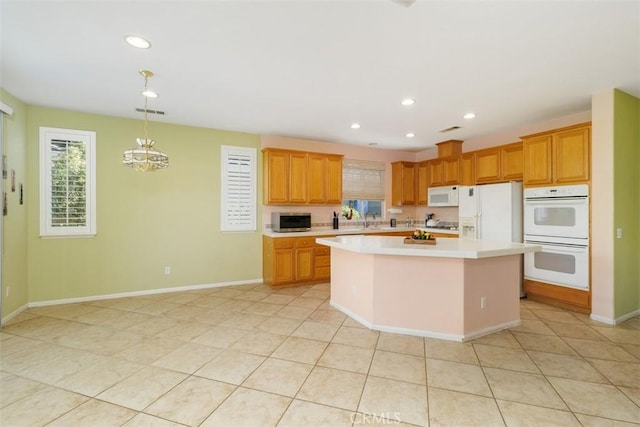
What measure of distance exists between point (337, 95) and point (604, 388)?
3573 mm

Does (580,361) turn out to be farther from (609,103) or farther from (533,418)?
(609,103)

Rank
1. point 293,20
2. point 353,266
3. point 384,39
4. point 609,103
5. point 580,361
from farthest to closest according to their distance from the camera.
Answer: point 353,266, point 609,103, point 580,361, point 384,39, point 293,20

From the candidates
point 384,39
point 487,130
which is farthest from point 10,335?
point 487,130

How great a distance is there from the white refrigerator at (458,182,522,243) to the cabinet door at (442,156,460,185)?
467 millimetres

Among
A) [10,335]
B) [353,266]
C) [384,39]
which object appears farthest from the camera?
[353,266]

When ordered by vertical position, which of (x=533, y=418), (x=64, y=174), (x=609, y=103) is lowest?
(x=533, y=418)

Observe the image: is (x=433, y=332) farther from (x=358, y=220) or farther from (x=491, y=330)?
(x=358, y=220)

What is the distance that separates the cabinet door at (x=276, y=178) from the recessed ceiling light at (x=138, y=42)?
2763 mm

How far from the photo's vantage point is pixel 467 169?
5410mm

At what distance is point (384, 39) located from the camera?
2.36 meters

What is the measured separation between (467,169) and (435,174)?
→ 2.42 feet

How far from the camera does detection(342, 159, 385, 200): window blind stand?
6.20 metres

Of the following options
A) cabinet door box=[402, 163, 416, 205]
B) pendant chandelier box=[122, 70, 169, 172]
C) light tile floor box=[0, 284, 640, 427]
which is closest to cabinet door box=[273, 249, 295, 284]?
light tile floor box=[0, 284, 640, 427]

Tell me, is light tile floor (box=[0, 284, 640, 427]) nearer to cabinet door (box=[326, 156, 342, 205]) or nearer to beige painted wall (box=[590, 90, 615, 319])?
beige painted wall (box=[590, 90, 615, 319])
